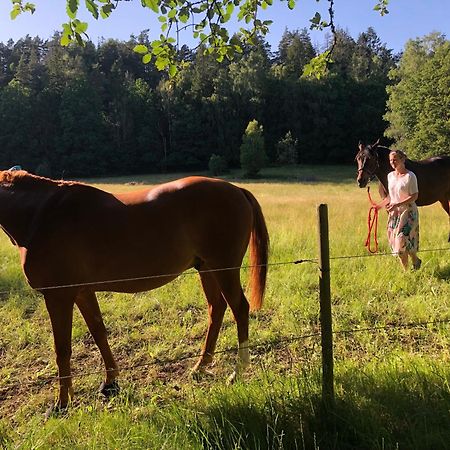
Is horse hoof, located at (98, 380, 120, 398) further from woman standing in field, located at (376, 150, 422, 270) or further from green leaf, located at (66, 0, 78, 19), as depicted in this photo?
woman standing in field, located at (376, 150, 422, 270)

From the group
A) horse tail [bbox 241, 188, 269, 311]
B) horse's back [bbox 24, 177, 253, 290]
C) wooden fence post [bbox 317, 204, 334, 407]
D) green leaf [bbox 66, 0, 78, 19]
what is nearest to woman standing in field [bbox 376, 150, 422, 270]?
horse tail [bbox 241, 188, 269, 311]

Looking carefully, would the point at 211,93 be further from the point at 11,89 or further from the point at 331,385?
the point at 331,385

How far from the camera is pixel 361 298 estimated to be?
5238 millimetres

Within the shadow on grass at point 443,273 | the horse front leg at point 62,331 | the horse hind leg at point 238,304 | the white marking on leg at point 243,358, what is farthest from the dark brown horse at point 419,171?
the horse front leg at point 62,331

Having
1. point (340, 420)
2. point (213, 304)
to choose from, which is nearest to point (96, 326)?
point (213, 304)

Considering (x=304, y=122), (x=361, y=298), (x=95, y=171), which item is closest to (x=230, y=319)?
(x=361, y=298)

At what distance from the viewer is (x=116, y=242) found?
352 centimetres

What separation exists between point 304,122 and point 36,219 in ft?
200

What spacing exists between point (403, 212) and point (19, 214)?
5223 millimetres

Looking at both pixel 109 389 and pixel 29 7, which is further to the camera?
pixel 109 389

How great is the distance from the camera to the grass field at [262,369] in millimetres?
2492

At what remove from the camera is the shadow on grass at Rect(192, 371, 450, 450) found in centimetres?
239

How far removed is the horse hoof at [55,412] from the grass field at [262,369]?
0.13 metres

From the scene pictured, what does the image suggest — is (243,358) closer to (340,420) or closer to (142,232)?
(340,420)
